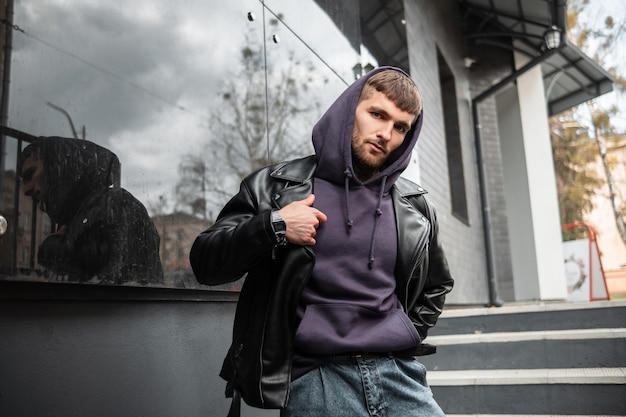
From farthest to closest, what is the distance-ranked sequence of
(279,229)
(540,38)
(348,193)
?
(540,38) < (348,193) < (279,229)

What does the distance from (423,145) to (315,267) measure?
5277 mm

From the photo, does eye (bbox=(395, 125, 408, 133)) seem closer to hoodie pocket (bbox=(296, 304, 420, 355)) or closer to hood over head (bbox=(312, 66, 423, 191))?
hood over head (bbox=(312, 66, 423, 191))

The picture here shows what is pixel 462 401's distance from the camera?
3.80m

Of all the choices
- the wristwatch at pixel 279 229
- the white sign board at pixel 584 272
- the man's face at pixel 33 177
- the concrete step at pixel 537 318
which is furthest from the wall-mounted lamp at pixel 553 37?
the man's face at pixel 33 177

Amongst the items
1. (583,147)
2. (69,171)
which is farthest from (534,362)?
(583,147)

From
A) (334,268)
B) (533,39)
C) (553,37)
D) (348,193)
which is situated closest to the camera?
(334,268)

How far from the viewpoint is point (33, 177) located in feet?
5.45

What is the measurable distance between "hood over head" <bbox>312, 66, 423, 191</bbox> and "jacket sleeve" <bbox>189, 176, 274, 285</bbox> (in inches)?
9.0

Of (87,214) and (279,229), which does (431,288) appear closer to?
(279,229)

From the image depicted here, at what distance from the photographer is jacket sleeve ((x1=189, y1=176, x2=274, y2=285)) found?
1.52 meters

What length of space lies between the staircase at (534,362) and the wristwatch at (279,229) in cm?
268

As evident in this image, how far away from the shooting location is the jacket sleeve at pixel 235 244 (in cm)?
152

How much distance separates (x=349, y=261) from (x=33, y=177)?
0.89m

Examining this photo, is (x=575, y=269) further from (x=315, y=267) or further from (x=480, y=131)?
(x=315, y=267)
